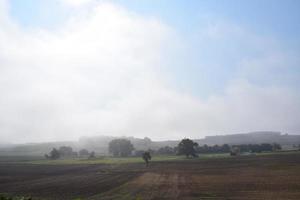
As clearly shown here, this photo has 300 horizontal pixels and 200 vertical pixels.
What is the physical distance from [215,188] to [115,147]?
140 m

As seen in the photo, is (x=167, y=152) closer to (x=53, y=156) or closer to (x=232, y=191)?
(x=53, y=156)

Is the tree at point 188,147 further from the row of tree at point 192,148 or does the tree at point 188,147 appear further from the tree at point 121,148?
the tree at point 121,148

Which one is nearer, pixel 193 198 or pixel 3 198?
pixel 3 198

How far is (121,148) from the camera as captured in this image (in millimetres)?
179375

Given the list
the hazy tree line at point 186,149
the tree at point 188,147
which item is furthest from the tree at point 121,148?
the tree at point 188,147

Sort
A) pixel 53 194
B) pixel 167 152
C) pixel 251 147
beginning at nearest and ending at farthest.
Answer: pixel 53 194 < pixel 251 147 < pixel 167 152

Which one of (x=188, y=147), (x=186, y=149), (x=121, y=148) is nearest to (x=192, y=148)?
(x=188, y=147)

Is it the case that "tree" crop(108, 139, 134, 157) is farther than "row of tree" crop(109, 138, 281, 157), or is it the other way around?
"tree" crop(108, 139, 134, 157)

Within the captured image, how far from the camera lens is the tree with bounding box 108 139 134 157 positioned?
177500mm

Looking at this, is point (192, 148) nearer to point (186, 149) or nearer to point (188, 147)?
point (188, 147)

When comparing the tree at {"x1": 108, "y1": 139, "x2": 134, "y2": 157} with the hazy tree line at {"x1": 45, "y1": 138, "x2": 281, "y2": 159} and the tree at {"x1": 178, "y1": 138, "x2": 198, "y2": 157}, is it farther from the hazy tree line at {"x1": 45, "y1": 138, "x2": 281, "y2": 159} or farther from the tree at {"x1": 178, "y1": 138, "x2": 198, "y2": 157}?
the tree at {"x1": 178, "y1": 138, "x2": 198, "y2": 157}

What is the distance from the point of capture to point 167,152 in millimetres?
176625

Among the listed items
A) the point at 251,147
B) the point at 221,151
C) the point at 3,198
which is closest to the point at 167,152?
A: the point at 221,151

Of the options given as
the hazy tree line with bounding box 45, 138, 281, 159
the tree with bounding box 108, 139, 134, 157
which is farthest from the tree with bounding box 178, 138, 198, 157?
the tree with bounding box 108, 139, 134, 157
